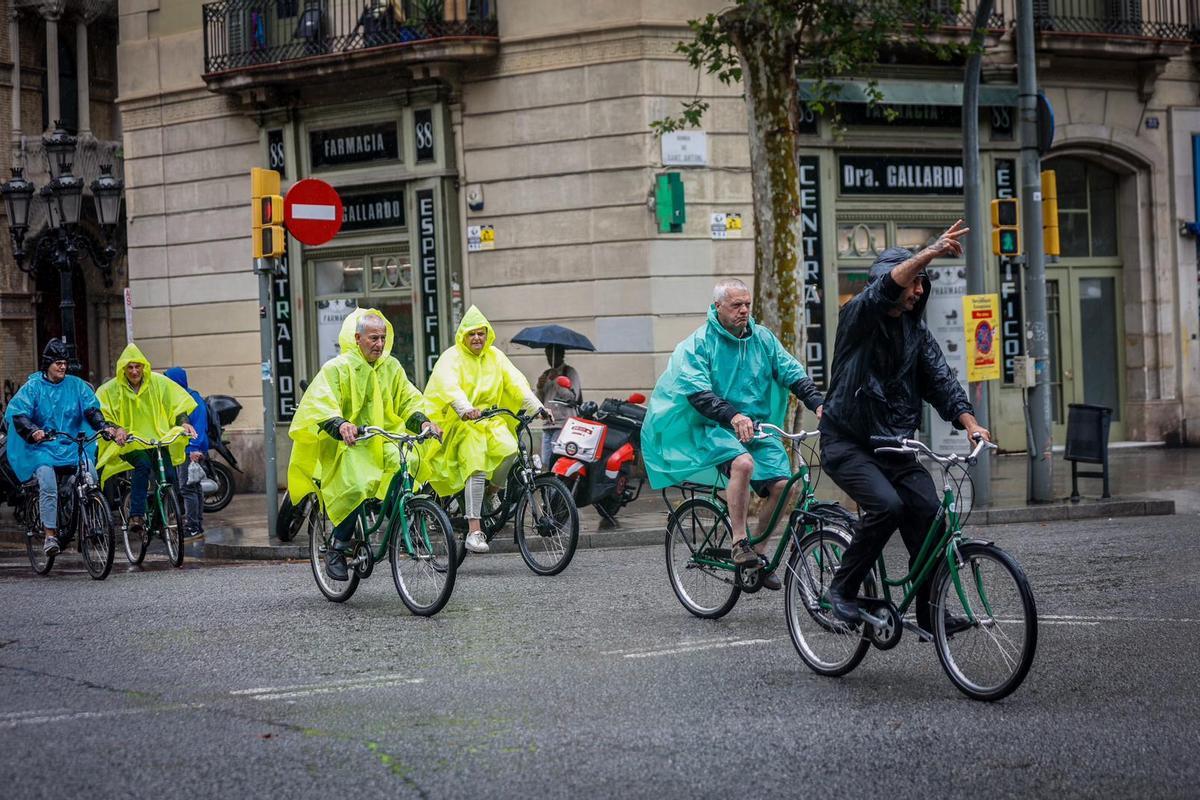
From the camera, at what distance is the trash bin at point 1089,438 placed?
47.0ft

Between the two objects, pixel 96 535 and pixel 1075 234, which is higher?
pixel 1075 234

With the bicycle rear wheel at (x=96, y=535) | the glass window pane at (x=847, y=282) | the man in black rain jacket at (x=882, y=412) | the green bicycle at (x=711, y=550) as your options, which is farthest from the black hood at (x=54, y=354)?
the glass window pane at (x=847, y=282)

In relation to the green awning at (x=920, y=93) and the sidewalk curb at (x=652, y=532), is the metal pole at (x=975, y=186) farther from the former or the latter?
the green awning at (x=920, y=93)

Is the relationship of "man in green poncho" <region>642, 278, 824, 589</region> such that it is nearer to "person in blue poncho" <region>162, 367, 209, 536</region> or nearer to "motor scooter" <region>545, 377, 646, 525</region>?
"motor scooter" <region>545, 377, 646, 525</region>

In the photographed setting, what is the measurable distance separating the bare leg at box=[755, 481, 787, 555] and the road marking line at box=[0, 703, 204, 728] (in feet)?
9.93

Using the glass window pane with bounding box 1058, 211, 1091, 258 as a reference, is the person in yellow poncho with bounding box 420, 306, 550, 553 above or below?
below

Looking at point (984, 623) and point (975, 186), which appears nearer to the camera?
point (984, 623)

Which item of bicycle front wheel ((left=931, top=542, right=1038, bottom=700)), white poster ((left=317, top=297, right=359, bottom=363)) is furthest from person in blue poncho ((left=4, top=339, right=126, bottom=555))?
white poster ((left=317, top=297, right=359, bottom=363))

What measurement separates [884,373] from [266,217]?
856 cm

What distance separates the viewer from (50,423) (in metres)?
12.5

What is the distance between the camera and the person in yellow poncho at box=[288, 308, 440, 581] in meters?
9.27

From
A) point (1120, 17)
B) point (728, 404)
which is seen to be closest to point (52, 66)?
point (1120, 17)

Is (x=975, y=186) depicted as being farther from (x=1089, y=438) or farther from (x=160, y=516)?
(x=160, y=516)

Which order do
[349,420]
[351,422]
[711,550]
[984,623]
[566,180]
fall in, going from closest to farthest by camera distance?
[984,623] < [711,550] < [351,422] < [349,420] < [566,180]
